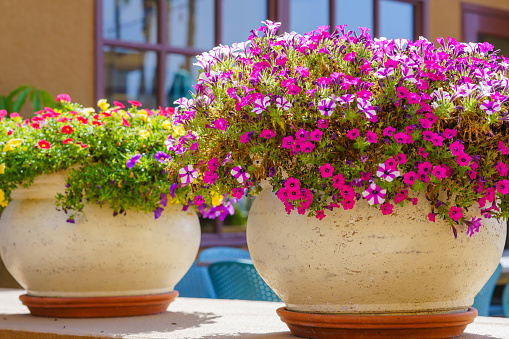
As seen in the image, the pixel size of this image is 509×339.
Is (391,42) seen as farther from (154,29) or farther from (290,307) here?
(154,29)

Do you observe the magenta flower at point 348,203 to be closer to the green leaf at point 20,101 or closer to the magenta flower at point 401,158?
the magenta flower at point 401,158

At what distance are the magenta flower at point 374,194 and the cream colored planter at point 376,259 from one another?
0.05 metres

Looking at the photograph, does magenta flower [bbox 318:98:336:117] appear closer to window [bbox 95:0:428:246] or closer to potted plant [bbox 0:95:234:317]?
potted plant [bbox 0:95:234:317]

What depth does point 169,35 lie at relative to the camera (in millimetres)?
4699

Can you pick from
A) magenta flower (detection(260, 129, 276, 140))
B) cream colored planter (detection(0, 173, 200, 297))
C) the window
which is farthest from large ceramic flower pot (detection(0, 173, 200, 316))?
the window

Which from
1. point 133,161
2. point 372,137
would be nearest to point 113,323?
point 133,161

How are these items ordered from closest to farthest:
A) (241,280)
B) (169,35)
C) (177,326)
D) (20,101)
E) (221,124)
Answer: (221,124)
(177,326)
(241,280)
(20,101)
(169,35)

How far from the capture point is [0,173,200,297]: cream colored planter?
1.66 m

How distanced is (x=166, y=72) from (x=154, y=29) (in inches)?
11.4

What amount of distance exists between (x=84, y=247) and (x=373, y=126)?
82 cm

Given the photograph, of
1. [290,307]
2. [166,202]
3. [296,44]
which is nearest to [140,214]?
[166,202]

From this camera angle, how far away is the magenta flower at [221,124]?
122 centimetres

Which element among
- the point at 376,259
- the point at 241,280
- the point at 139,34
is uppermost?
the point at 139,34

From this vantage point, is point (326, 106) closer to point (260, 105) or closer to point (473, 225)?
point (260, 105)
